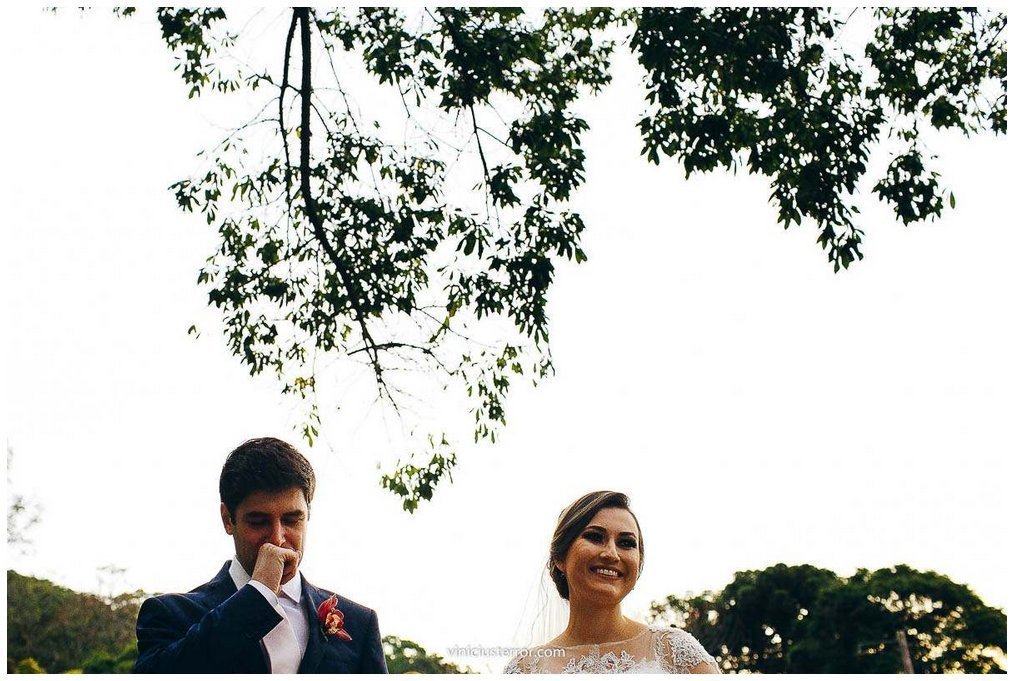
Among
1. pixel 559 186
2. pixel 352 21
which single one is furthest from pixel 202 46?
pixel 559 186

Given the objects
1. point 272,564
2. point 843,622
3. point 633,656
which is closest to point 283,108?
point 272,564

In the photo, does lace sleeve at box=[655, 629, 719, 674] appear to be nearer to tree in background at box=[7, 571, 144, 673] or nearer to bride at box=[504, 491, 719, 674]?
bride at box=[504, 491, 719, 674]

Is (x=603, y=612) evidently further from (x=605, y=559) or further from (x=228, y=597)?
(x=228, y=597)

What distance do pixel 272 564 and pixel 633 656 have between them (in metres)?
1.06

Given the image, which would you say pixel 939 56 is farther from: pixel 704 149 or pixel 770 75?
pixel 704 149

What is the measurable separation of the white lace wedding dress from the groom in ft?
1.64

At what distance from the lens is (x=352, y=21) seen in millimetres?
3645

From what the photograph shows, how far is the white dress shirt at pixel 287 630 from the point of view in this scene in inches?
92.8

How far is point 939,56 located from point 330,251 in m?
2.61

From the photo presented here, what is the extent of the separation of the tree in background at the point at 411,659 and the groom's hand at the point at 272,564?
2.72ft

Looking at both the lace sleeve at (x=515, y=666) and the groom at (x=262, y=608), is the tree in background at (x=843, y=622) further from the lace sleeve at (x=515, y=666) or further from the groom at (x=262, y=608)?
the groom at (x=262, y=608)

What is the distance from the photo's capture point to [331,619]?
2.38 m

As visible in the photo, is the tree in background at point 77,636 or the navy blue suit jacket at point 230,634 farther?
the tree in background at point 77,636

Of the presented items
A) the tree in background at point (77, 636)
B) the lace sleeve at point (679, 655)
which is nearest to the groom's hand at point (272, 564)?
the tree in background at point (77, 636)
